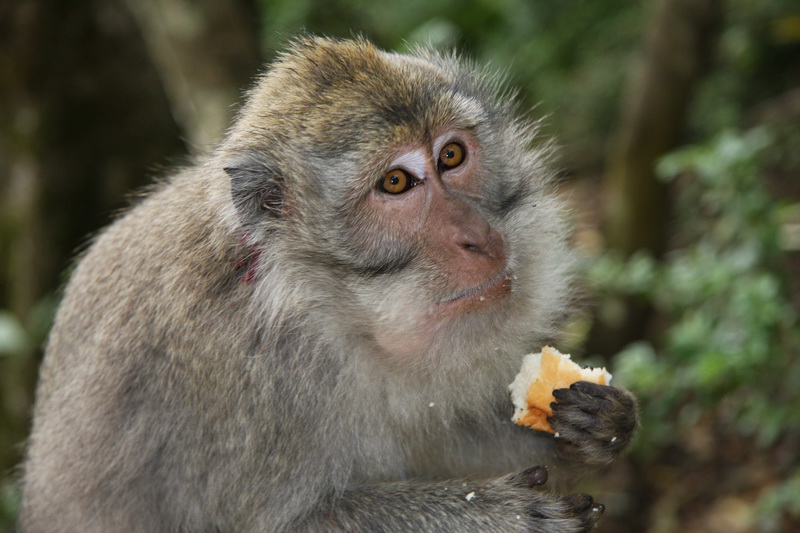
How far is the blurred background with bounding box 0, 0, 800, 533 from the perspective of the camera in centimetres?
445

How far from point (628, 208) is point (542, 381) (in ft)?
14.2

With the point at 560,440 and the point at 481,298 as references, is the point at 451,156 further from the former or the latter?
the point at 560,440

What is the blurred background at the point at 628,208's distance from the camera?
4445 millimetres

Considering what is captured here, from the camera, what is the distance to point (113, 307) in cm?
340

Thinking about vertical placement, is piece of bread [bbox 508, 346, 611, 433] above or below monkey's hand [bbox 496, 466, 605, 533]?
above

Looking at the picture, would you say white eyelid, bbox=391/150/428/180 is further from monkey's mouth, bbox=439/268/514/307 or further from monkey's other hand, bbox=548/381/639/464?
monkey's other hand, bbox=548/381/639/464

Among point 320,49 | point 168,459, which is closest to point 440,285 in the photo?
point 320,49

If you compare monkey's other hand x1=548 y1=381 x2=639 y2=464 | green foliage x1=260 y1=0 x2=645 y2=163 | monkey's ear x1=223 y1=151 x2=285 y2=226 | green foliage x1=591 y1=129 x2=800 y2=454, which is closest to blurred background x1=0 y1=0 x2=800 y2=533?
green foliage x1=591 y1=129 x2=800 y2=454

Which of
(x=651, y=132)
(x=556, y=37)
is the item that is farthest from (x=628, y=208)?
(x=556, y=37)

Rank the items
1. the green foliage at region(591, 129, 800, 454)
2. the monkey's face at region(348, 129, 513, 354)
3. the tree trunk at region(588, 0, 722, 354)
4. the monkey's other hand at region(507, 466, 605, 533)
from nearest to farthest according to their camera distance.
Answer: the monkey's face at region(348, 129, 513, 354)
the monkey's other hand at region(507, 466, 605, 533)
the green foliage at region(591, 129, 800, 454)
the tree trunk at region(588, 0, 722, 354)

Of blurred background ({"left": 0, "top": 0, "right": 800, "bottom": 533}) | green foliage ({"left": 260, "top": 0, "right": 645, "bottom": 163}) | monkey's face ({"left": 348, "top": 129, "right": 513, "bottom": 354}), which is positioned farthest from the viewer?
green foliage ({"left": 260, "top": 0, "right": 645, "bottom": 163})

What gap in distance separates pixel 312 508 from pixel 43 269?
401cm

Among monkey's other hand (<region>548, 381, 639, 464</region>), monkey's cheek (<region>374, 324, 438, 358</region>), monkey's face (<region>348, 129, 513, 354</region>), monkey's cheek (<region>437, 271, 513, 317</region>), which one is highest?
monkey's face (<region>348, 129, 513, 354</region>)

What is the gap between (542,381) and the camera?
3041mm
